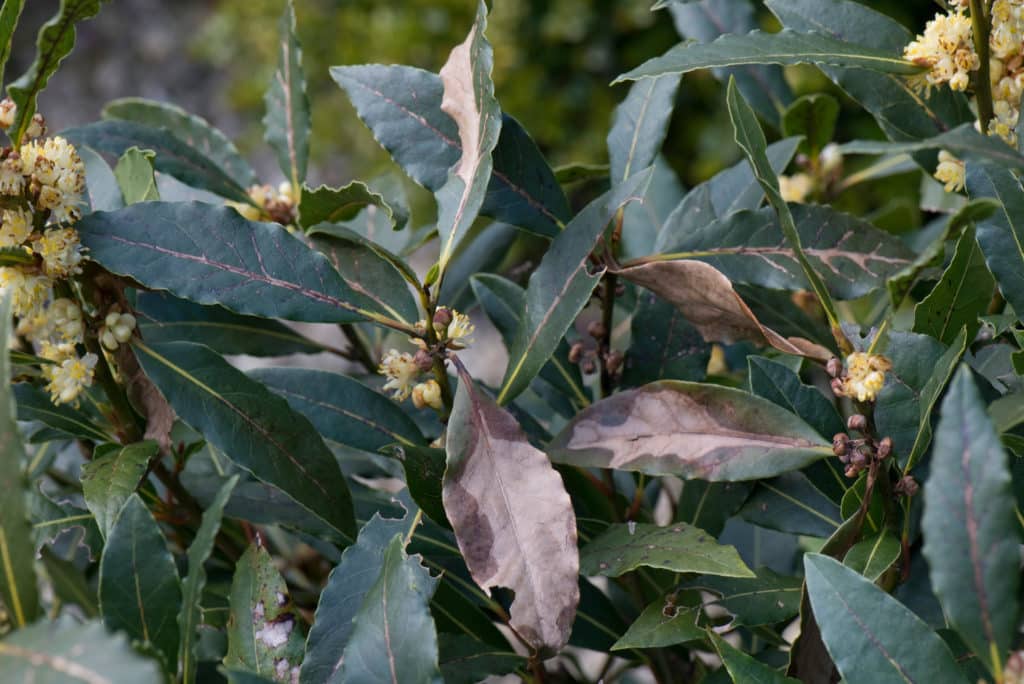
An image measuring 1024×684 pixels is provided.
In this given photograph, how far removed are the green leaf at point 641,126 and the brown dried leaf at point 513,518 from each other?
0.87ft

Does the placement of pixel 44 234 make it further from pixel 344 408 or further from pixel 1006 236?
pixel 1006 236

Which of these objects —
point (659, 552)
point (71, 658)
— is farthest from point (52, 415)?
point (659, 552)

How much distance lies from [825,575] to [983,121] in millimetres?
357

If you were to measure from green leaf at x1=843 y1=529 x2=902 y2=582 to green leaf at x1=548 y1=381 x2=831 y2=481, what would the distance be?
6 centimetres

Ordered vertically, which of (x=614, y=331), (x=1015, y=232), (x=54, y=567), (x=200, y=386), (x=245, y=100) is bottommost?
(x=245, y=100)

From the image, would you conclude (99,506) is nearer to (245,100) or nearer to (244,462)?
(244,462)

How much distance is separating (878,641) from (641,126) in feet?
1.50

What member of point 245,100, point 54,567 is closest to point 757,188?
point 54,567

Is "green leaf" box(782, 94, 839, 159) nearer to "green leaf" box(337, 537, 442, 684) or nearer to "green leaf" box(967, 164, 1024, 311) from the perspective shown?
"green leaf" box(967, 164, 1024, 311)

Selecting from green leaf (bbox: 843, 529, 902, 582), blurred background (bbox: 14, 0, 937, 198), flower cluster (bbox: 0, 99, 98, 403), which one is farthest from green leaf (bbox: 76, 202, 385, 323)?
blurred background (bbox: 14, 0, 937, 198)

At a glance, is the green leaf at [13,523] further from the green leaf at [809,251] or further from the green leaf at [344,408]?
the green leaf at [809,251]

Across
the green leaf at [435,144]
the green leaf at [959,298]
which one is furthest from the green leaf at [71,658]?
the green leaf at [959,298]

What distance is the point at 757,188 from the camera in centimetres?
94

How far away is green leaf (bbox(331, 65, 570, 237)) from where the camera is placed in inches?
31.2
